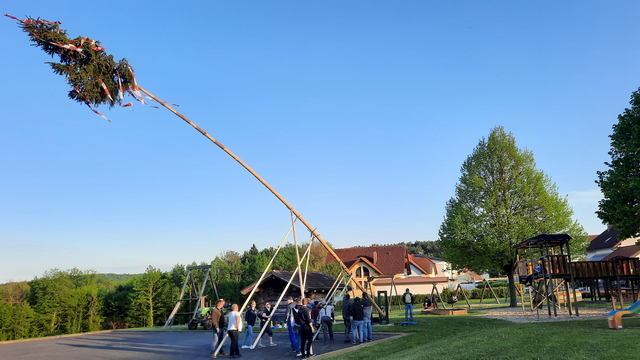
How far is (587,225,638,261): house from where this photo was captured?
58487 mm

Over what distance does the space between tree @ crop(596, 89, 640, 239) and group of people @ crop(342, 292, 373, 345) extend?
11.2 m

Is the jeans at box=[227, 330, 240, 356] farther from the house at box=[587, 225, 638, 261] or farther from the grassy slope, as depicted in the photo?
the house at box=[587, 225, 638, 261]

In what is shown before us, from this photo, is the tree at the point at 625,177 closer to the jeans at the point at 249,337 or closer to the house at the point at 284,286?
the jeans at the point at 249,337

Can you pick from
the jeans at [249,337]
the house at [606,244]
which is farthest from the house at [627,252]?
the jeans at [249,337]

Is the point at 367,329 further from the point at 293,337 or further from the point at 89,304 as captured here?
the point at 89,304

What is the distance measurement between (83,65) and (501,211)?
28.2 metres

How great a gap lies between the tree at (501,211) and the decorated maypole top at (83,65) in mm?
26033

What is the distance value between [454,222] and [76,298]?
3058 cm

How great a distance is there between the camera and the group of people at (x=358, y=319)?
16047mm

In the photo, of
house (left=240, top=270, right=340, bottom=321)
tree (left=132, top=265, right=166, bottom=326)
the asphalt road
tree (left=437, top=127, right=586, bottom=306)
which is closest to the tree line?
tree (left=132, top=265, right=166, bottom=326)

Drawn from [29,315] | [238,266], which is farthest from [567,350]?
[238,266]

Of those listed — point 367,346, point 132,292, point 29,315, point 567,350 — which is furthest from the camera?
point 132,292

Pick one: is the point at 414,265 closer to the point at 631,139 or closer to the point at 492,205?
the point at 492,205

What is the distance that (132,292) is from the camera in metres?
40.2
